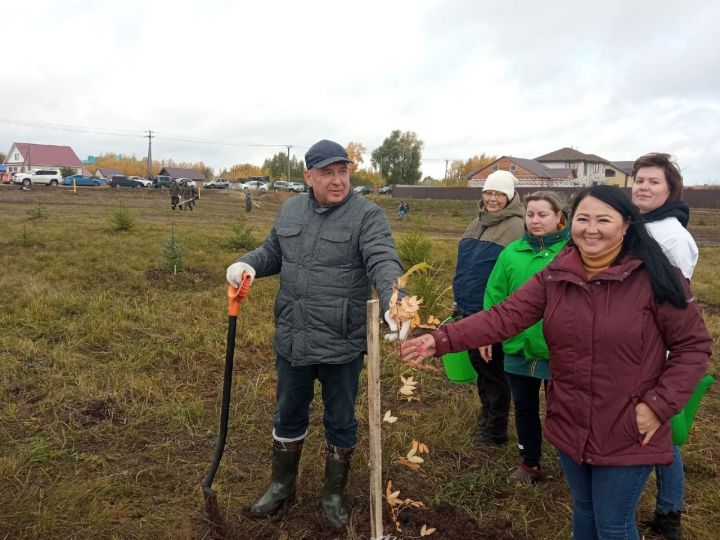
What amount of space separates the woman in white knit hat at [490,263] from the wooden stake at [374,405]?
56.5 inches

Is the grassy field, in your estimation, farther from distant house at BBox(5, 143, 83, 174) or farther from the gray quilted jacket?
distant house at BBox(5, 143, 83, 174)

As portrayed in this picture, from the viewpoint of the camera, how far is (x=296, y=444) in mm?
2740

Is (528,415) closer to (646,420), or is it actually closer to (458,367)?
(458,367)

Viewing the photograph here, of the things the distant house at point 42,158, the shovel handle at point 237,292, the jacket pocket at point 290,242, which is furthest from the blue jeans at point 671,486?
the distant house at point 42,158

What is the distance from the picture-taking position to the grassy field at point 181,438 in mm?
2611

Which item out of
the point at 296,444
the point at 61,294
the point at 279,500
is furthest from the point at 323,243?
the point at 61,294

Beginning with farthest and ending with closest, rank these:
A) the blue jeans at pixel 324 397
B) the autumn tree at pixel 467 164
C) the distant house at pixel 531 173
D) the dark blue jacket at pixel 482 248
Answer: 1. the autumn tree at pixel 467 164
2. the distant house at pixel 531 173
3. the dark blue jacket at pixel 482 248
4. the blue jeans at pixel 324 397

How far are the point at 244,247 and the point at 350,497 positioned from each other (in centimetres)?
689

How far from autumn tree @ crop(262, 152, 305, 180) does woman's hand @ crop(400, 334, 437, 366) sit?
79.9m

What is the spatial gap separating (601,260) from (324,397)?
147 cm

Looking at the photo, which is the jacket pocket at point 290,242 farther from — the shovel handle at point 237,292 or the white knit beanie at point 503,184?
the white knit beanie at point 503,184

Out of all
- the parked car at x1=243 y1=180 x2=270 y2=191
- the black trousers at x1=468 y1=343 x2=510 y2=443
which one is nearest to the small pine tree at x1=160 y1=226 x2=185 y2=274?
the black trousers at x1=468 y1=343 x2=510 y2=443

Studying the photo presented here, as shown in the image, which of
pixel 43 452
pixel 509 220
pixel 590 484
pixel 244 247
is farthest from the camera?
pixel 244 247

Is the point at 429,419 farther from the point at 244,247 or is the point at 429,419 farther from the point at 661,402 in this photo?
the point at 244,247
